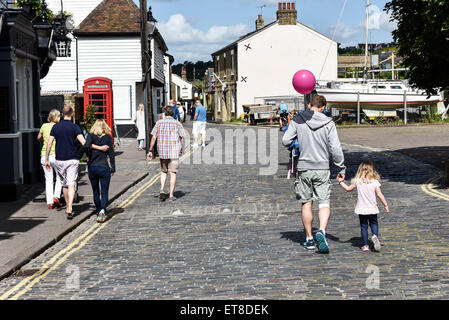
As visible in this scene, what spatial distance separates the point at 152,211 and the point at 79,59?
81.0ft

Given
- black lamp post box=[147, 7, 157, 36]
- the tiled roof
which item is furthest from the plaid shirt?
the tiled roof

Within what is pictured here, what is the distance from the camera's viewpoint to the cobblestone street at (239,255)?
6.30m

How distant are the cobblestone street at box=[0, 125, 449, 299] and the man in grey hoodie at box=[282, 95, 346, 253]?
1.97 feet

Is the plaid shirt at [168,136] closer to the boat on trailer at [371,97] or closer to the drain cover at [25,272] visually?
the drain cover at [25,272]

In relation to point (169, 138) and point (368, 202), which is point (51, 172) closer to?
point (169, 138)

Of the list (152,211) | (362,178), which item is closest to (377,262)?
(362,178)

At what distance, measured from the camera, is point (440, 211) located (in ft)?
34.2

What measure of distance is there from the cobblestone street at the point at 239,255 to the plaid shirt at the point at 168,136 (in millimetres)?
1002

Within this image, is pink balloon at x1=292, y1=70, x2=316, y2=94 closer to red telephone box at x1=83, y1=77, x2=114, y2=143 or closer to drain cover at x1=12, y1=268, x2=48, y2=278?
drain cover at x1=12, y1=268, x2=48, y2=278

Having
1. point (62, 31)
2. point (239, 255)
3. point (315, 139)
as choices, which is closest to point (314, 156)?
point (315, 139)

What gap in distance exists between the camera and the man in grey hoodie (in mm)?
7918

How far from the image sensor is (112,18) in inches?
1387

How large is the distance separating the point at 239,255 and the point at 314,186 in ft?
4.27
